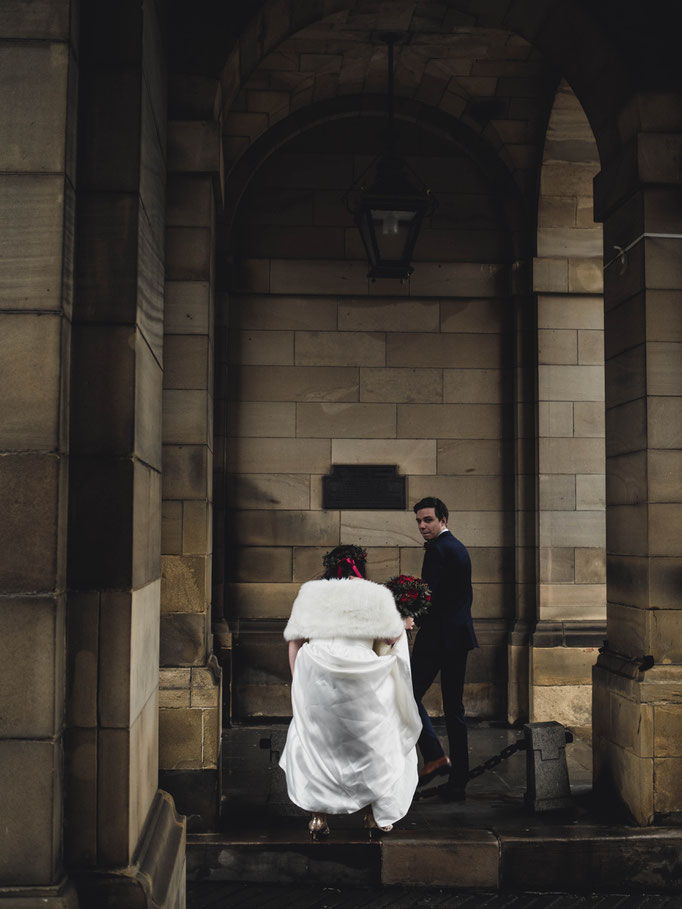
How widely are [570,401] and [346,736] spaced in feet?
15.5

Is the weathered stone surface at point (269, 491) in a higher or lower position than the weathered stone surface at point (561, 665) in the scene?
higher

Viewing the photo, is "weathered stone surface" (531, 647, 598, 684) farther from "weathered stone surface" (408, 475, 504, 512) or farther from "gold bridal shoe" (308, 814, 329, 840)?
"gold bridal shoe" (308, 814, 329, 840)

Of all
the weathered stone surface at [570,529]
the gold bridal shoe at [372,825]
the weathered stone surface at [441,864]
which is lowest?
the weathered stone surface at [441,864]

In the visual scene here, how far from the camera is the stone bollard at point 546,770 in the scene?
18.2 feet

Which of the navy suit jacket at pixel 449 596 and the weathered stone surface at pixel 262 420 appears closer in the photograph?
the navy suit jacket at pixel 449 596

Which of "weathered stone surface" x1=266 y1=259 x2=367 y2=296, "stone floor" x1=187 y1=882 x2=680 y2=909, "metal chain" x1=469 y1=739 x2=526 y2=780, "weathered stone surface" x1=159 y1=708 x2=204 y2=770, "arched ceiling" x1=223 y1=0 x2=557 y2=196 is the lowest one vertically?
"stone floor" x1=187 y1=882 x2=680 y2=909

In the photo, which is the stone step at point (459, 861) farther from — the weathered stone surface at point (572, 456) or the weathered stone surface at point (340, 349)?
the weathered stone surface at point (340, 349)

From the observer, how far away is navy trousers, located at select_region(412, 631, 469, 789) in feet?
19.7

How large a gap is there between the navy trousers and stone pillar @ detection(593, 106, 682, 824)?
2.99ft

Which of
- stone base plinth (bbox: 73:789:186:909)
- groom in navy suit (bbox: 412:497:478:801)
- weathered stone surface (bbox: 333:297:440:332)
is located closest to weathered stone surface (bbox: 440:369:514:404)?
weathered stone surface (bbox: 333:297:440:332)

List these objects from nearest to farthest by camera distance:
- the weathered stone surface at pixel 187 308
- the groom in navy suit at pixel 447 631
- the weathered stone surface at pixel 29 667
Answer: the weathered stone surface at pixel 29 667, the weathered stone surface at pixel 187 308, the groom in navy suit at pixel 447 631

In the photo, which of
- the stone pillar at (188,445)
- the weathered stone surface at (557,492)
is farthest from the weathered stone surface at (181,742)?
the weathered stone surface at (557,492)

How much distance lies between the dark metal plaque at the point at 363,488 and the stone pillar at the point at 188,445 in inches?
111

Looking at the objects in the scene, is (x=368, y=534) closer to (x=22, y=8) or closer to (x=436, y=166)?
(x=436, y=166)
